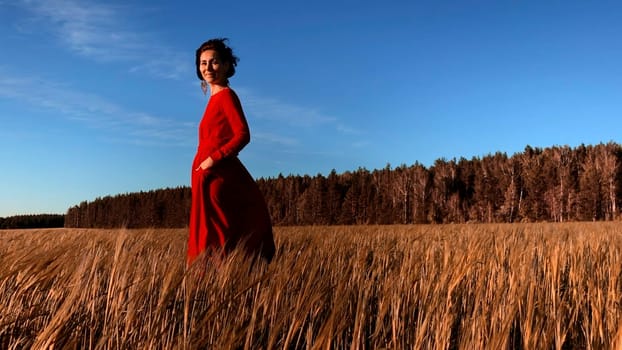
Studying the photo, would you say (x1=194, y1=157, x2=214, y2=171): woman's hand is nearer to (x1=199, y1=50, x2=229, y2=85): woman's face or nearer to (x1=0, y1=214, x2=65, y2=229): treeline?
(x1=199, y1=50, x2=229, y2=85): woman's face

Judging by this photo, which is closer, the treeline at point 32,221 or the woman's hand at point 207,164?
the woman's hand at point 207,164

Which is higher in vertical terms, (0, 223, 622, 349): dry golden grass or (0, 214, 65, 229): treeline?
(0, 223, 622, 349): dry golden grass

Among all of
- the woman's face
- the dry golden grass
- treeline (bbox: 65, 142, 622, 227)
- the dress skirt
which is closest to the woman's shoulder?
the woman's face

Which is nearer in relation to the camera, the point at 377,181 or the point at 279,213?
the point at 377,181

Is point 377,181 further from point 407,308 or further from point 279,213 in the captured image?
point 407,308

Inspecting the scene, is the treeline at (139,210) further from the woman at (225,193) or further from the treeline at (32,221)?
the woman at (225,193)

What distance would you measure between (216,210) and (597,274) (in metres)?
2.31

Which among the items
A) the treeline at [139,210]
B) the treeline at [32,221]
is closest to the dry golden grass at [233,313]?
the treeline at [139,210]

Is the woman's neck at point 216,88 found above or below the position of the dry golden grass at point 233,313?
above

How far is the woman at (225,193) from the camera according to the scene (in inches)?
127

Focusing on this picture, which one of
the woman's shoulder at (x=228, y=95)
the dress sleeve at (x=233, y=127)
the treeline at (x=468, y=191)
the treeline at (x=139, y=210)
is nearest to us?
the dress sleeve at (x=233, y=127)

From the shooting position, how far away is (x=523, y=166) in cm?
3888

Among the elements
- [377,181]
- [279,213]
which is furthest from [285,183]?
[377,181]

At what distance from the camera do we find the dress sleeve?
3.15 metres
